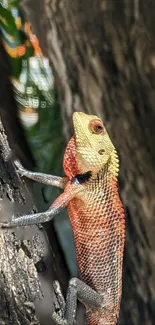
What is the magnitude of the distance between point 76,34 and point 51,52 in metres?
0.09

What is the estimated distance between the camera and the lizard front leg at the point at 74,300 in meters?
0.95

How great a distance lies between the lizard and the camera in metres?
0.96

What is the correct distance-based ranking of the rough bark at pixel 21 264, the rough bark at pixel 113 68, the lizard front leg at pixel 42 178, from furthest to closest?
the rough bark at pixel 113 68, the lizard front leg at pixel 42 178, the rough bark at pixel 21 264

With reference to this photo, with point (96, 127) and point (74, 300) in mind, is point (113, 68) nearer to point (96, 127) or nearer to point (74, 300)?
point (96, 127)

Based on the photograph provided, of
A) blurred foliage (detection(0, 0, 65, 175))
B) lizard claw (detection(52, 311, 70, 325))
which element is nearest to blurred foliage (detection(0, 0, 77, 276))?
blurred foliage (detection(0, 0, 65, 175))

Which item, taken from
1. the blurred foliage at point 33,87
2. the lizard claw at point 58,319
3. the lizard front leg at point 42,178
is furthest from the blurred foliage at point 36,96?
the lizard claw at point 58,319

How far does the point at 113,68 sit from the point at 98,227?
0.63 meters

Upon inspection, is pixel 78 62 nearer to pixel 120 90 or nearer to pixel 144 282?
pixel 120 90

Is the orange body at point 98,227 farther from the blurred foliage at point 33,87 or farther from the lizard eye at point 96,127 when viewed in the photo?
the blurred foliage at point 33,87

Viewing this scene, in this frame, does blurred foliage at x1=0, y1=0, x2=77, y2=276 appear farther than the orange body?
Yes

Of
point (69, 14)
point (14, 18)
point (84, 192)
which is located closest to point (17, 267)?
point (84, 192)

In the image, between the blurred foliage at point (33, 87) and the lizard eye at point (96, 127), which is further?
the blurred foliage at point (33, 87)

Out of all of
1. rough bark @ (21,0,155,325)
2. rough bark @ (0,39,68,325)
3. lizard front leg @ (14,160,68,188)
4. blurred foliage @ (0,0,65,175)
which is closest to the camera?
rough bark @ (0,39,68,325)

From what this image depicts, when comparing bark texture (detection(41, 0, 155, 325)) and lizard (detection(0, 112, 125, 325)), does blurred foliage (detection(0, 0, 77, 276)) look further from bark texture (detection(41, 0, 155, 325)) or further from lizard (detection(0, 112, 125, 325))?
lizard (detection(0, 112, 125, 325))
